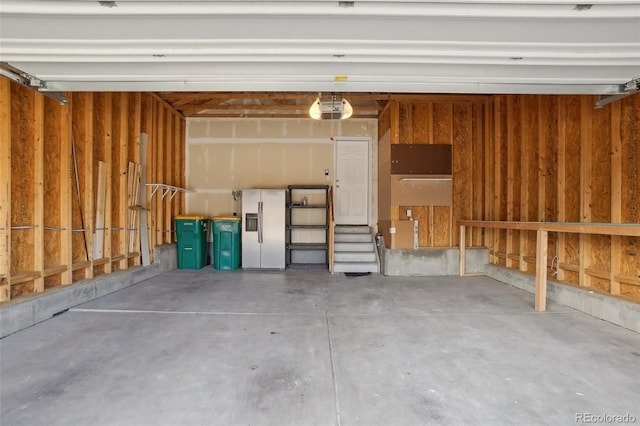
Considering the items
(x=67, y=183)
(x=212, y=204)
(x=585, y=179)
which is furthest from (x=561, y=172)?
(x=212, y=204)

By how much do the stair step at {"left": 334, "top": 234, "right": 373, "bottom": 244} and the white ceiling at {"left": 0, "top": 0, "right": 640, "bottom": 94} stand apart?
4054 millimetres

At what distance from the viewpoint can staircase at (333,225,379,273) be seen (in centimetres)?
606

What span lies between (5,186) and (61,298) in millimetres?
1304

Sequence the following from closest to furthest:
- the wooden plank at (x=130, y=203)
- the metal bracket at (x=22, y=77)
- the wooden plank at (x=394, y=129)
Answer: the metal bracket at (x=22, y=77), the wooden plank at (x=130, y=203), the wooden plank at (x=394, y=129)

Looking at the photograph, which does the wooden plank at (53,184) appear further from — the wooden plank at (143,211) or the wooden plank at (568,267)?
the wooden plank at (568,267)

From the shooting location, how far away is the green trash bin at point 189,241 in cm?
616

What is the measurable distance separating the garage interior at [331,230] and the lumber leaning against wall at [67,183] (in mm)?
28

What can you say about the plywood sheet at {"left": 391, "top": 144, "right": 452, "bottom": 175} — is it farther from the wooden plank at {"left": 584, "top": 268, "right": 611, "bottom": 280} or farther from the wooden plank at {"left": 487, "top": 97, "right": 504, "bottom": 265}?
the wooden plank at {"left": 584, "top": 268, "right": 611, "bottom": 280}

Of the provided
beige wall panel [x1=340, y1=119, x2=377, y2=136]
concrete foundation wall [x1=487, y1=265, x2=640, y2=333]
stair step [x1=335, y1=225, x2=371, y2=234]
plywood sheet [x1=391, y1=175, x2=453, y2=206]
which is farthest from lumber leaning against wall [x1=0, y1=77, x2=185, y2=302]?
concrete foundation wall [x1=487, y1=265, x2=640, y2=333]

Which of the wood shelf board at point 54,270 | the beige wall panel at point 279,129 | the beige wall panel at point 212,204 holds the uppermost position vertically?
the beige wall panel at point 279,129

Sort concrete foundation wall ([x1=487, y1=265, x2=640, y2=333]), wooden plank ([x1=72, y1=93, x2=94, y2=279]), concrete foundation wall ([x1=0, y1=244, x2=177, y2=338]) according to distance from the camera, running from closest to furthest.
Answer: concrete foundation wall ([x1=0, y1=244, x2=177, y2=338]) < concrete foundation wall ([x1=487, y1=265, x2=640, y2=333]) < wooden plank ([x1=72, y1=93, x2=94, y2=279])

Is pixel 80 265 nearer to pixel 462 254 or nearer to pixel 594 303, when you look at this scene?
pixel 462 254

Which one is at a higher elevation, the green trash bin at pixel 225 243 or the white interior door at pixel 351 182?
the white interior door at pixel 351 182

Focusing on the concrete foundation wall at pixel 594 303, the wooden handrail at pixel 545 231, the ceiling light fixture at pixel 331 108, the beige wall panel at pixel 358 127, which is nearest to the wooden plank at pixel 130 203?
the ceiling light fixture at pixel 331 108
